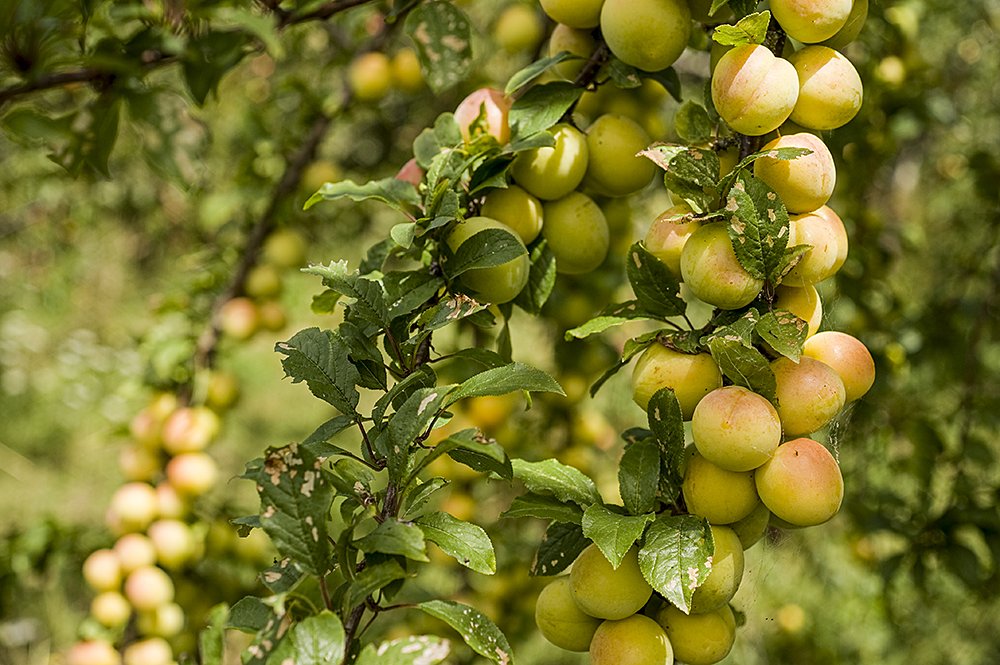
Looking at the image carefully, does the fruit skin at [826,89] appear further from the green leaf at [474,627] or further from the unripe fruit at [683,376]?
the green leaf at [474,627]

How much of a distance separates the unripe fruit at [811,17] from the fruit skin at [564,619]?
34 centimetres

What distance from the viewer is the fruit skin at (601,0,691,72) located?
1.82 feet

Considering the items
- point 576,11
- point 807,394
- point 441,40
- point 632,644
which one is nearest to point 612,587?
point 632,644

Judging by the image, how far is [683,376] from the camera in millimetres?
513

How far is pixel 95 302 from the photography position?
267 centimetres

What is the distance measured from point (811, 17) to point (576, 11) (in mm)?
166

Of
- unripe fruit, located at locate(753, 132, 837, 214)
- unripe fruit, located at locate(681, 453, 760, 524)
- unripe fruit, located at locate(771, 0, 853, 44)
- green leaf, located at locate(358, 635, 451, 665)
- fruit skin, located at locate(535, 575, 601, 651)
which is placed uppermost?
unripe fruit, located at locate(771, 0, 853, 44)

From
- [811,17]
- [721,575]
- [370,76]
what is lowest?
[370,76]

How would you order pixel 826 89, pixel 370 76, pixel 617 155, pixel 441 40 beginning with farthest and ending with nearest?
pixel 370 76 < pixel 441 40 < pixel 617 155 < pixel 826 89

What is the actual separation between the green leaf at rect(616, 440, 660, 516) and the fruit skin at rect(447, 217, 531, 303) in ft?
0.42

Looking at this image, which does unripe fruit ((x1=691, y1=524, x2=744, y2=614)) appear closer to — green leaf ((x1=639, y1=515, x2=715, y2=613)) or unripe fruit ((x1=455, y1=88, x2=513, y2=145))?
green leaf ((x1=639, y1=515, x2=715, y2=613))

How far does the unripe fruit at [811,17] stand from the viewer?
1.62 feet

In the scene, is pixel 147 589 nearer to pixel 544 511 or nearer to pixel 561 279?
pixel 561 279

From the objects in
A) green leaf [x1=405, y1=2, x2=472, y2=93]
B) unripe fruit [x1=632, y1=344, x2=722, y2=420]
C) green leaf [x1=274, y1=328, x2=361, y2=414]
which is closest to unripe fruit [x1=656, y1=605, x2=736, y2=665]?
unripe fruit [x1=632, y1=344, x2=722, y2=420]
